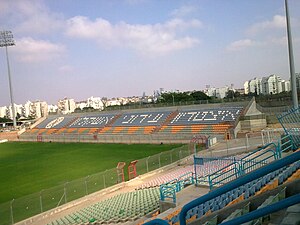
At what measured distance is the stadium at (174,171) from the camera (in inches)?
168

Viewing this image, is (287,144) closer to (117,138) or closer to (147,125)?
(117,138)

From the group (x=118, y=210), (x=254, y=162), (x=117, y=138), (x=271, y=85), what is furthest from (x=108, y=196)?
(x=271, y=85)

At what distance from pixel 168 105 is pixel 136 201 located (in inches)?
1490

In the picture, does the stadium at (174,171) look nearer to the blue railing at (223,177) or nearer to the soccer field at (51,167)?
the blue railing at (223,177)

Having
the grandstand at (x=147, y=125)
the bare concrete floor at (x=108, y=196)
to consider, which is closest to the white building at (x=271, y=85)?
the grandstand at (x=147, y=125)

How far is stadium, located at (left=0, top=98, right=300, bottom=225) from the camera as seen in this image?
4.28m

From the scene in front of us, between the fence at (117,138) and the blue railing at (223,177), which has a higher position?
the blue railing at (223,177)

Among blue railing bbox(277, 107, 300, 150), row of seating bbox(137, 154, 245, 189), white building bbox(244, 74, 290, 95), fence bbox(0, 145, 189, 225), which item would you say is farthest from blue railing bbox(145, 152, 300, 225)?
white building bbox(244, 74, 290, 95)

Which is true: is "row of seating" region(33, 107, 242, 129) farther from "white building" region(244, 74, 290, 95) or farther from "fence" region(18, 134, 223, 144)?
"white building" region(244, 74, 290, 95)

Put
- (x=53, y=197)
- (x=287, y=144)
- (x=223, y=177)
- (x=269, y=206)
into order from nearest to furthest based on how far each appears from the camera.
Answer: (x=269, y=206) → (x=223, y=177) → (x=287, y=144) → (x=53, y=197)

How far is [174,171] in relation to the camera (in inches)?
835

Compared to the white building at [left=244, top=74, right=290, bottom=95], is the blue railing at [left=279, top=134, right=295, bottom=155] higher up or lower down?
lower down

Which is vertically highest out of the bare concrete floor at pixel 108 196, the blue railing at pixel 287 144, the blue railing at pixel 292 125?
the blue railing at pixel 292 125

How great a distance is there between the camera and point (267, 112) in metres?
39.2
